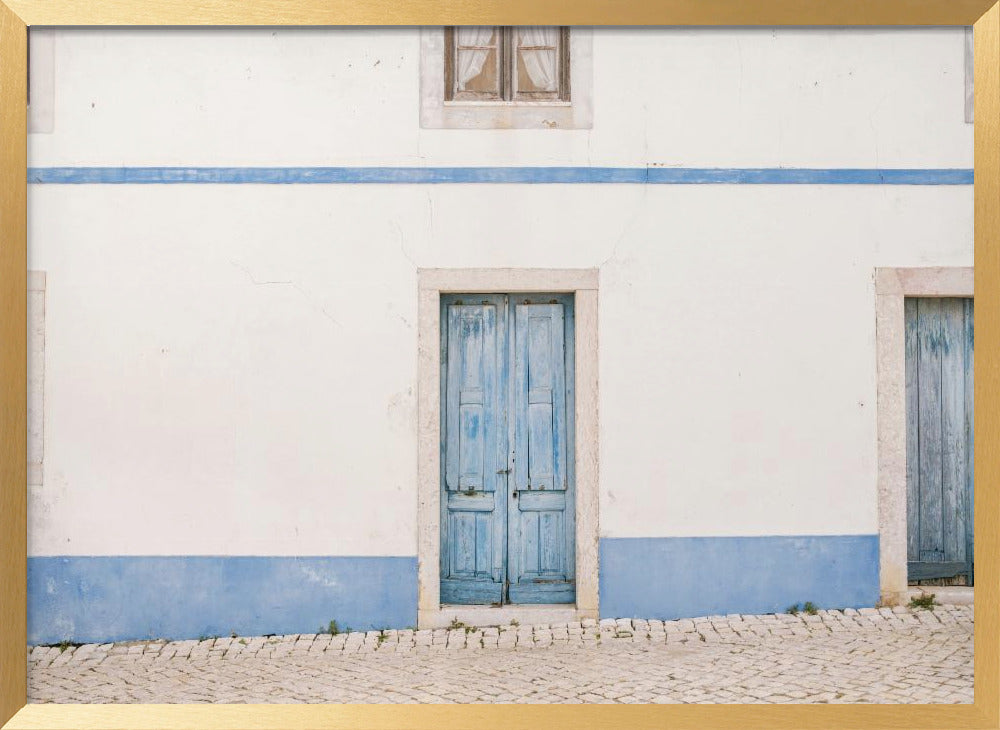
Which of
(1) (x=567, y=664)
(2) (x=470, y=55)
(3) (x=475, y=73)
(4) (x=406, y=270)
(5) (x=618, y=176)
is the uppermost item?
(2) (x=470, y=55)

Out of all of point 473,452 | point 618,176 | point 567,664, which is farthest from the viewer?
point 473,452

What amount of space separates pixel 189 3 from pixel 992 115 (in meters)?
3.25

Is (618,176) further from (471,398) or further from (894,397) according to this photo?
(894,397)

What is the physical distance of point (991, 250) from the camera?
3.64 metres

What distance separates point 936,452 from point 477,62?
3705 mm

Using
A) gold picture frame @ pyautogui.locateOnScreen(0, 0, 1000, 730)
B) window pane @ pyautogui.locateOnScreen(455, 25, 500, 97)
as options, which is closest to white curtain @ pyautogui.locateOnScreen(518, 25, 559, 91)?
window pane @ pyautogui.locateOnScreen(455, 25, 500, 97)

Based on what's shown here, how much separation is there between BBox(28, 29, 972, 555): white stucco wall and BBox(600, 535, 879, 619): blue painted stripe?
11 centimetres

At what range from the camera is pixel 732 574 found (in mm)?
5535

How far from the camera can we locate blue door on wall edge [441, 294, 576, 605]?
5.73 meters

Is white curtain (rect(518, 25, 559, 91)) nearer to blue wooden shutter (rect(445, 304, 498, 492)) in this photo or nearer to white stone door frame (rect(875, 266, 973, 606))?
blue wooden shutter (rect(445, 304, 498, 492))

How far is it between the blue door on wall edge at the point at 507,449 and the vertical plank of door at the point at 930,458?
218cm

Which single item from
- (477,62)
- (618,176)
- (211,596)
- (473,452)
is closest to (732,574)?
(473,452)

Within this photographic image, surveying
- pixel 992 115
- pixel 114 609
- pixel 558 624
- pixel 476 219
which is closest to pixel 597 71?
pixel 476 219

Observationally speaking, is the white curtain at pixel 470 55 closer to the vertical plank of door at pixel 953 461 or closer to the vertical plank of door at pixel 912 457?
the vertical plank of door at pixel 912 457
